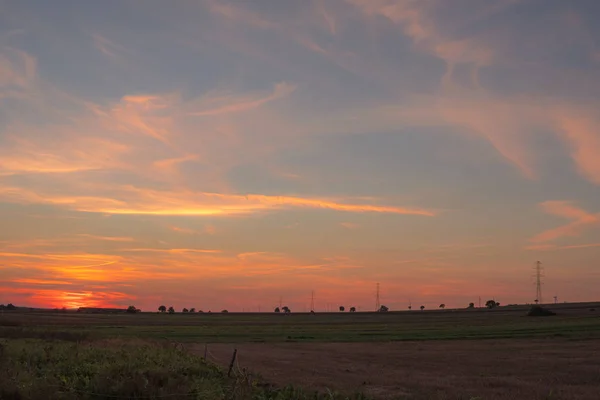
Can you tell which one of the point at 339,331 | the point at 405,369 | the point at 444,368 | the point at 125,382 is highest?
the point at 125,382

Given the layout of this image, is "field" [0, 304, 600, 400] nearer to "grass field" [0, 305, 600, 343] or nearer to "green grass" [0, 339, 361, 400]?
"green grass" [0, 339, 361, 400]

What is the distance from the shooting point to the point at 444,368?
132ft

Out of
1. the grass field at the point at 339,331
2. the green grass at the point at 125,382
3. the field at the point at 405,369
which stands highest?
the green grass at the point at 125,382

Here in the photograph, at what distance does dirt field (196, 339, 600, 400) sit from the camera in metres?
28.8

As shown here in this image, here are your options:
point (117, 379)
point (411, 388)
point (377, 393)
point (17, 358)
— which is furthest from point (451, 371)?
point (17, 358)

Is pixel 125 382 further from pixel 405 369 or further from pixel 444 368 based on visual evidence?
pixel 444 368

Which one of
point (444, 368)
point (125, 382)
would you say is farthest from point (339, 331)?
point (125, 382)

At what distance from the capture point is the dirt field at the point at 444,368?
28.8 metres

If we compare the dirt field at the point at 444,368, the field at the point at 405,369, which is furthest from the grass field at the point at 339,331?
the dirt field at the point at 444,368

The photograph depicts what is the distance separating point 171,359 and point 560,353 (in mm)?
32118

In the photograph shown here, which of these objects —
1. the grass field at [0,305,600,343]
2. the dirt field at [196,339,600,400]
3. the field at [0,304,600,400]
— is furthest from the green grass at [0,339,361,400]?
the grass field at [0,305,600,343]

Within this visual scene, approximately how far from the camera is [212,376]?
28.2 m

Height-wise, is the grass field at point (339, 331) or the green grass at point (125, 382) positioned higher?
the green grass at point (125, 382)

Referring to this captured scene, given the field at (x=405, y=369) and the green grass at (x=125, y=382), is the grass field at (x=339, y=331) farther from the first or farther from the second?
the green grass at (x=125, y=382)
